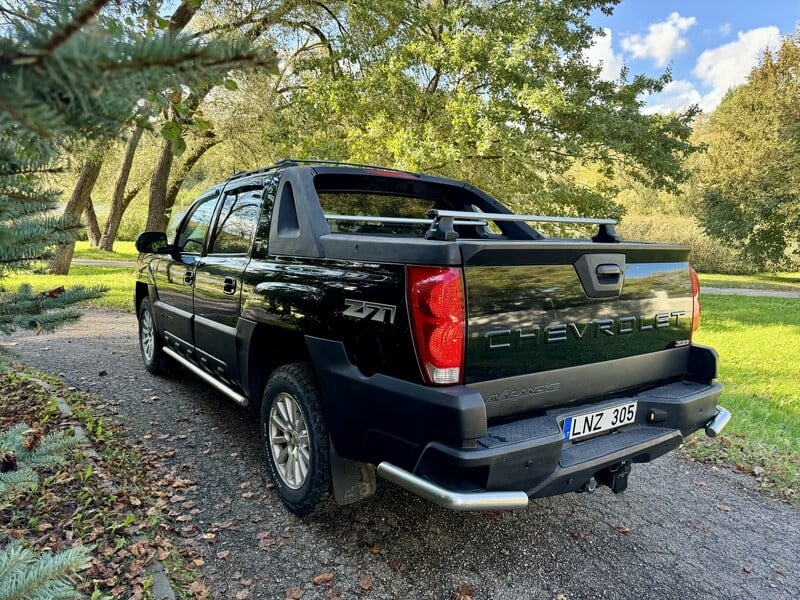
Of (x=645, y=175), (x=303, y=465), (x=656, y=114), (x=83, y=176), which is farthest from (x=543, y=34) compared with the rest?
(x=83, y=176)

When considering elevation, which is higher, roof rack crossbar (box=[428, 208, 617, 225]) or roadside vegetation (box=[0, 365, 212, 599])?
roof rack crossbar (box=[428, 208, 617, 225])

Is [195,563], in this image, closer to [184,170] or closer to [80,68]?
[80,68]

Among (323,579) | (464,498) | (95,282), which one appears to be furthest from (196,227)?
(95,282)

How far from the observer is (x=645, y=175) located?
40.0ft

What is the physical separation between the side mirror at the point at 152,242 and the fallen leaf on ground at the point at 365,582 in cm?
385

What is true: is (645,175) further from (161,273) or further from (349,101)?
(161,273)

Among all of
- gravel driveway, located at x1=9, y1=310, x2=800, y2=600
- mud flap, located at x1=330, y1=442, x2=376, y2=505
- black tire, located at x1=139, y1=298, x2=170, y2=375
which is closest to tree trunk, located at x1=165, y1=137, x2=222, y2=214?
black tire, located at x1=139, y1=298, x2=170, y2=375

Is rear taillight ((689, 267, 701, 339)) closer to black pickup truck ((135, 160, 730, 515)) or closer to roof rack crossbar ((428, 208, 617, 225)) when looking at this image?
black pickup truck ((135, 160, 730, 515))

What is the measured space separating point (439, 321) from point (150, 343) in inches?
188

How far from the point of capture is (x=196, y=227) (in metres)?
4.86

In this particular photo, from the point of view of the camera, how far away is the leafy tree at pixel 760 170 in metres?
21.6

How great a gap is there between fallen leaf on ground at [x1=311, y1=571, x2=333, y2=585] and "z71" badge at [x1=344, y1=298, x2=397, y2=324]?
1320 mm

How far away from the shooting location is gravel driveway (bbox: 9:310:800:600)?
8.41 feet

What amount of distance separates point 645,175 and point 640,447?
11.3 meters
